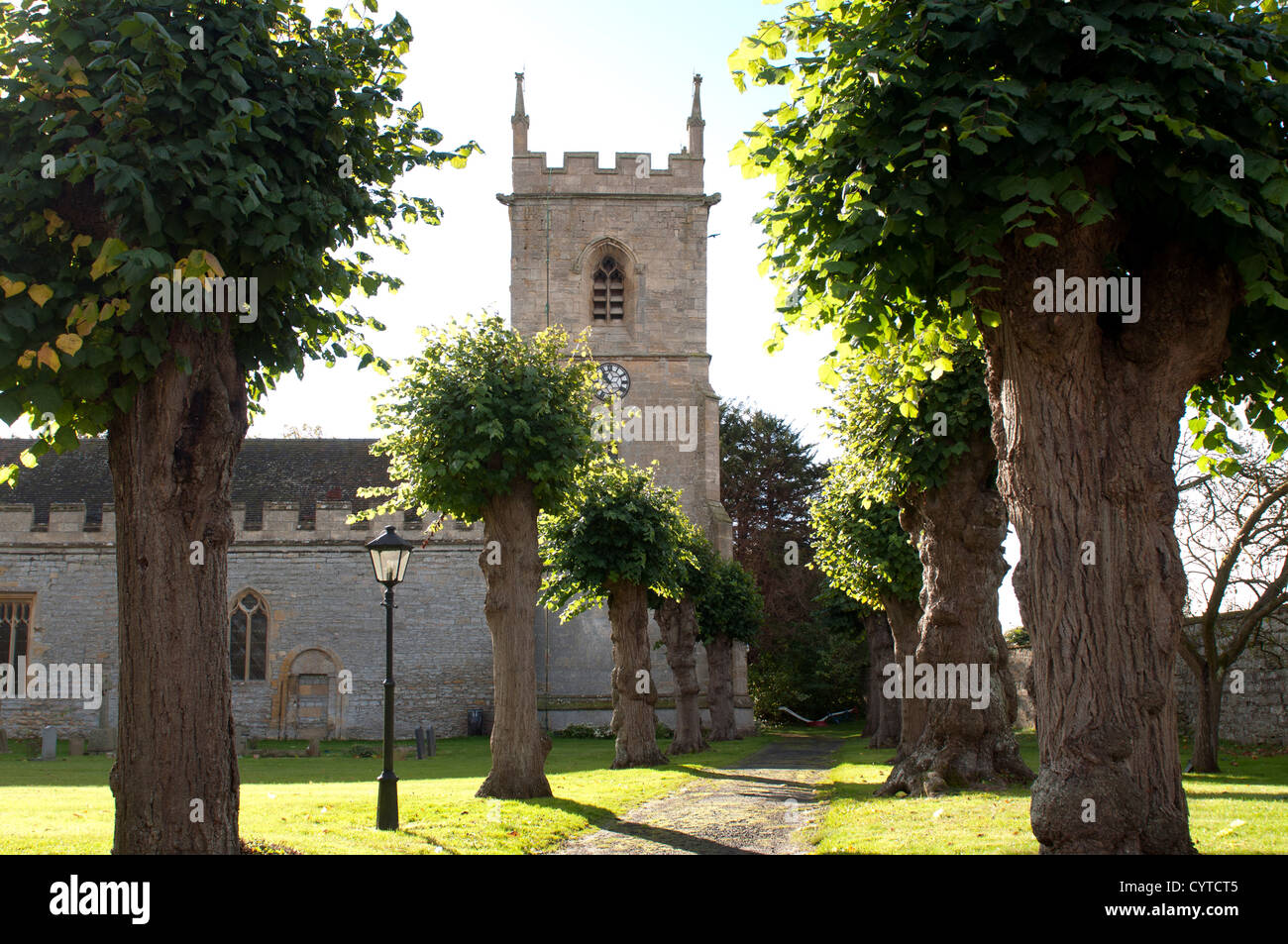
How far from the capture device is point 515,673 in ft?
49.0

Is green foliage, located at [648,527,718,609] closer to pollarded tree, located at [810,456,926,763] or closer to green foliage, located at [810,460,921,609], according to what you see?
pollarded tree, located at [810,456,926,763]

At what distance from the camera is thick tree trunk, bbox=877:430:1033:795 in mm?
13781

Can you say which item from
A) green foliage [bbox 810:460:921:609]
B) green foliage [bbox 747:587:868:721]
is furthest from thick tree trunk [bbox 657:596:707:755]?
green foliage [bbox 747:587:868:721]

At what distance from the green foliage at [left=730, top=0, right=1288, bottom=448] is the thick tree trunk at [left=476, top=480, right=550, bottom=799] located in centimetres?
851

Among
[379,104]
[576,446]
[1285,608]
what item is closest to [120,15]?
[379,104]

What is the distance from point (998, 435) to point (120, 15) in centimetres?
618

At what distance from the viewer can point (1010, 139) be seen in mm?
6613

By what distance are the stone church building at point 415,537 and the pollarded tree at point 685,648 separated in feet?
21.7

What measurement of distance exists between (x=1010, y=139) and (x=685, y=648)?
73.3 ft

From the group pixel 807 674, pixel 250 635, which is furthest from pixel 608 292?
pixel 807 674

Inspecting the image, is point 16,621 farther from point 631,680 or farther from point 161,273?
point 161,273

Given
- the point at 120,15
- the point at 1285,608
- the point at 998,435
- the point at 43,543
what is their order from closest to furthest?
the point at 120,15 → the point at 998,435 → the point at 1285,608 → the point at 43,543
